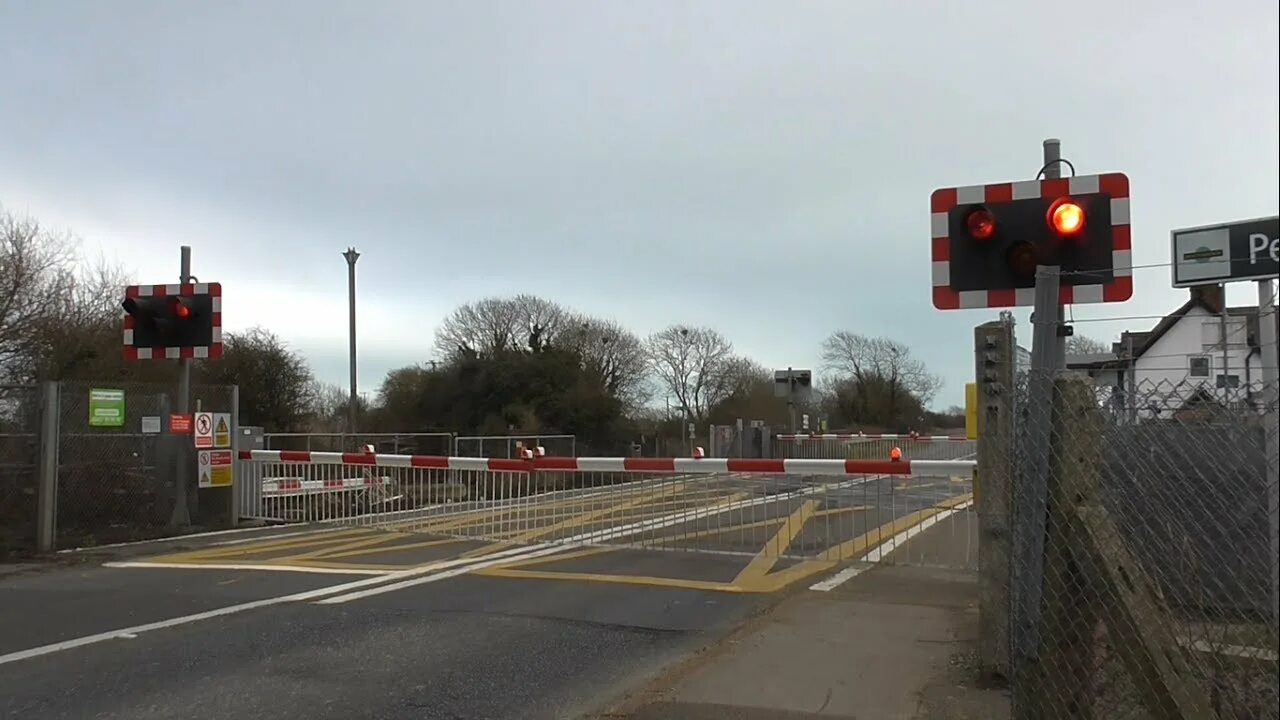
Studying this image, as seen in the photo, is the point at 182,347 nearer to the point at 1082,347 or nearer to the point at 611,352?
the point at 1082,347

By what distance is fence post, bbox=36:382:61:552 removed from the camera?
11.1 m

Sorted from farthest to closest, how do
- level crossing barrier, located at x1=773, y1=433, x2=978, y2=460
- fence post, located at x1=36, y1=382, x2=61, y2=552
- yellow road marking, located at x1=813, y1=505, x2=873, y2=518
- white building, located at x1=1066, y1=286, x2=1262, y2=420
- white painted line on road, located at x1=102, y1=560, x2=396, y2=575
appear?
1. level crossing barrier, located at x1=773, y1=433, x2=978, y2=460
2. yellow road marking, located at x1=813, y1=505, x2=873, y2=518
3. fence post, located at x1=36, y1=382, x2=61, y2=552
4. white painted line on road, located at x1=102, y1=560, x2=396, y2=575
5. white building, located at x1=1066, y1=286, x2=1262, y2=420

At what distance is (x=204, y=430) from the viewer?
1341cm

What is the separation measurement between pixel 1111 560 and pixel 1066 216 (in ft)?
9.84

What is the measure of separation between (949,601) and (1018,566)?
3.72m

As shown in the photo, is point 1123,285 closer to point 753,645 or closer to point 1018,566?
point 1018,566

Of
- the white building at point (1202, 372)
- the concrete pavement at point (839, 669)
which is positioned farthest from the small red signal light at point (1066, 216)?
the concrete pavement at point (839, 669)

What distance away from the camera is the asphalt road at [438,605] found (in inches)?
224

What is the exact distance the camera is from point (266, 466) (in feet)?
49.9

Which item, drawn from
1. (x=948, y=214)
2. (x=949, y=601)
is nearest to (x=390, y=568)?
(x=949, y=601)

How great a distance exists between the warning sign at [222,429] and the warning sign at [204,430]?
0.09 m

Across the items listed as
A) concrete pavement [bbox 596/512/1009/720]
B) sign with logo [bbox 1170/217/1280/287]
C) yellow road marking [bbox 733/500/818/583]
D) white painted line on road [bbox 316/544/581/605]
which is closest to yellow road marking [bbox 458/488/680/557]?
white painted line on road [bbox 316/544/581/605]

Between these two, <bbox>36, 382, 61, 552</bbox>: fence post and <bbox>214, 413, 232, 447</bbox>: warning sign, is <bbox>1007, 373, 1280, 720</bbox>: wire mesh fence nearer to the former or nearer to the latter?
<bbox>36, 382, 61, 552</bbox>: fence post

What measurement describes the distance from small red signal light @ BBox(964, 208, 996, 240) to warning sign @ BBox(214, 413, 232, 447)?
439 inches
